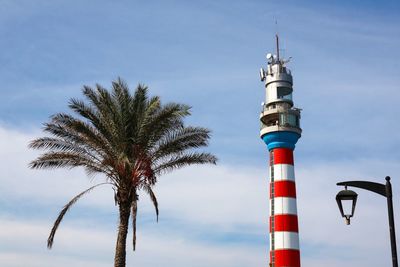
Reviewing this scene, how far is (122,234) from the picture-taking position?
22969 millimetres

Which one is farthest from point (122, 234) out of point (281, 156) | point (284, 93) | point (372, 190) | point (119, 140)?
point (284, 93)

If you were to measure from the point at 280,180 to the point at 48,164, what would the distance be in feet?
72.3

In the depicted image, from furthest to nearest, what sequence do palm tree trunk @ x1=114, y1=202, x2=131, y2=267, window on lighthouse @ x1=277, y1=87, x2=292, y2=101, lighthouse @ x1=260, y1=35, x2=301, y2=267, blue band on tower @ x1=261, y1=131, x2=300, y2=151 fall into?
window on lighthouse @ x1=277, y1=87, x2=292, y2=101 → blue band on tower @ x1=261, y1=131, x2=300, y2=151 → lighthouse @ x1=260, y1=35, x2=301, y2=267 → palm tree trunk @ x1=114, y1=202, x2=131, y2=267

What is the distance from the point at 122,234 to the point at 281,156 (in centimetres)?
2180

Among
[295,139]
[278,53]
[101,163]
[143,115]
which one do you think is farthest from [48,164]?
[278,53]

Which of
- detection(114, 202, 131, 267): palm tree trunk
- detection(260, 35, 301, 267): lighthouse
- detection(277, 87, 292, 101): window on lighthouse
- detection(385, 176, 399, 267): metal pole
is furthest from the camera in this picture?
detection(277, 87, 292, 101): window on lighthouse

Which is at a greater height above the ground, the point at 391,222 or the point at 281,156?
the point at 281,156

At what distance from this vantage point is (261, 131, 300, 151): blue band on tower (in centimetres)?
4331

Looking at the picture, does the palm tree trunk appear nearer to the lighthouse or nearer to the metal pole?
the metal pole

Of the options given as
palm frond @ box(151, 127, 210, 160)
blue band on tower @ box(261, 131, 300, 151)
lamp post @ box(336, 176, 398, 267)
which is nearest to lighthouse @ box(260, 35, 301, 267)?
blue band on tower @ box(261, 131, 300, 151)

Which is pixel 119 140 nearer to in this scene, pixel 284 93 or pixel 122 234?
pixel 122 234

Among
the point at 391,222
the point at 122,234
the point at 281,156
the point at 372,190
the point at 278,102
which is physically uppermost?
the point at 278,102

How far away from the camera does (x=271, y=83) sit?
Result: 46.4m

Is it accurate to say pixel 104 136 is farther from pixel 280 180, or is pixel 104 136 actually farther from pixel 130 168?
pixel 280 180
